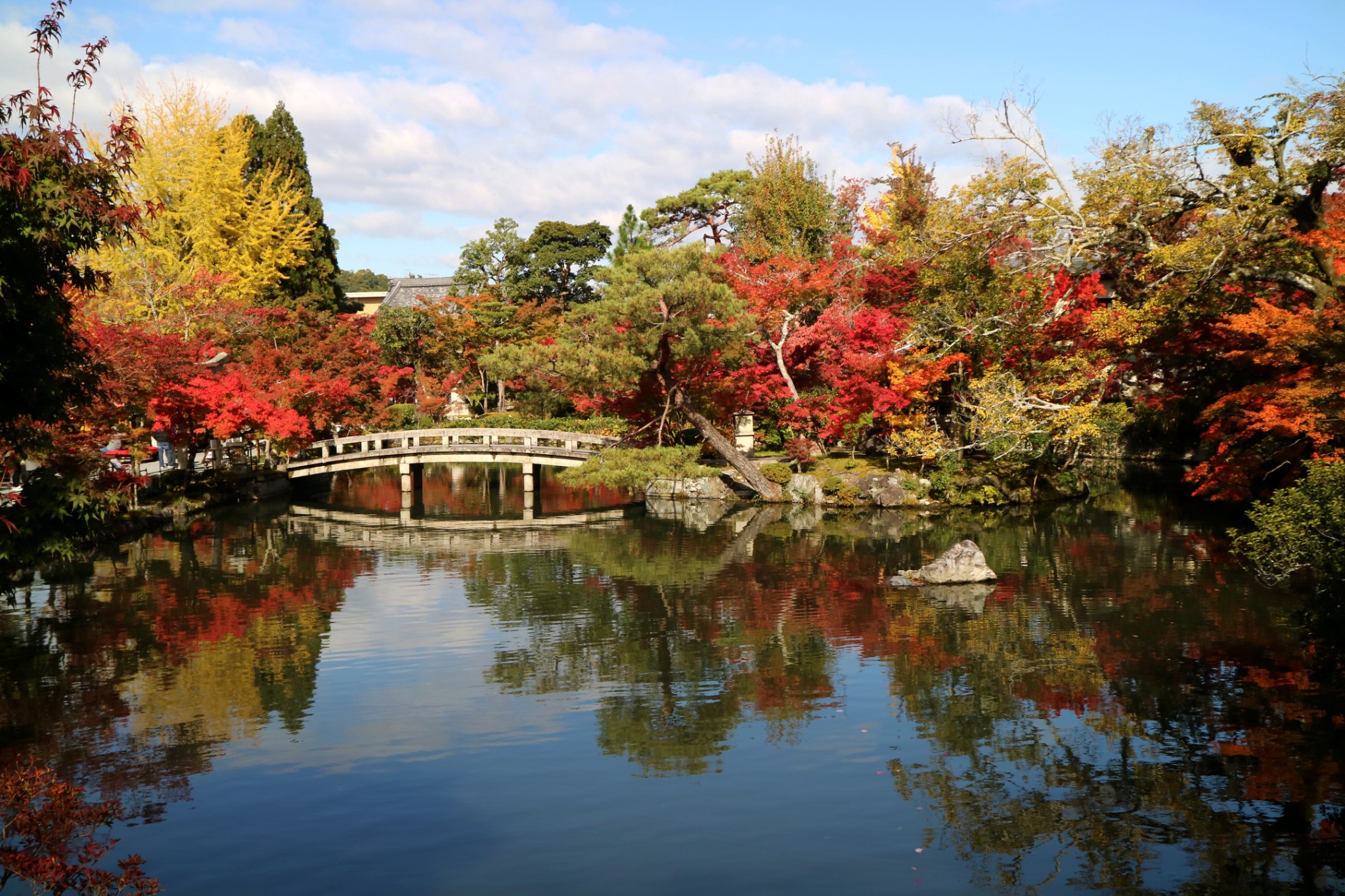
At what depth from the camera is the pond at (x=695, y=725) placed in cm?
734

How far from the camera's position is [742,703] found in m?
10.9

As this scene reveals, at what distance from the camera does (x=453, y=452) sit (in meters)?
29.6

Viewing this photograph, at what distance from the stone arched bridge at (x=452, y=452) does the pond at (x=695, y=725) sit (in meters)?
10.2

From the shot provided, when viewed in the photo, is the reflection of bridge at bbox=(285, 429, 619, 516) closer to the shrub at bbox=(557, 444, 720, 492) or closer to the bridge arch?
the bridge arch

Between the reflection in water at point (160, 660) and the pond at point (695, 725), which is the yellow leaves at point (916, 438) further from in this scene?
the reflection in water at point (160, 660)

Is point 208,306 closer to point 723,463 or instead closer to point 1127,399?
point 723,463

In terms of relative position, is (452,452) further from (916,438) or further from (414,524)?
(916,438)

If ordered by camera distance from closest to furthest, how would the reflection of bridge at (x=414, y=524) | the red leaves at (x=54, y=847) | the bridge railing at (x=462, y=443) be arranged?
the red leaves at (x=54, y=847) → the reflection of bridge at (x=414, y=524) → the bridge railing at (x=462, y=443)

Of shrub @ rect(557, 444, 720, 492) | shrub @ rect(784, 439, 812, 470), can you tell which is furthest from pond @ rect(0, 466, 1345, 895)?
shrub @ rect(784, 439, 812, 470)

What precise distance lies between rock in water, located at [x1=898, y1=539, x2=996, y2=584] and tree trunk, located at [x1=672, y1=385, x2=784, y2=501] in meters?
10.4

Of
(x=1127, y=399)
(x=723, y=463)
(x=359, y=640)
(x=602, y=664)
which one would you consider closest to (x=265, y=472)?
(x=723, y=463)

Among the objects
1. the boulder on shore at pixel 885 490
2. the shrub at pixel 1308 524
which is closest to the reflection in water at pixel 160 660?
the shrub at pixel 1308 524

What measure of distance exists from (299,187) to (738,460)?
2531 centimetres

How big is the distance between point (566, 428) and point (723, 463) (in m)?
8.08
